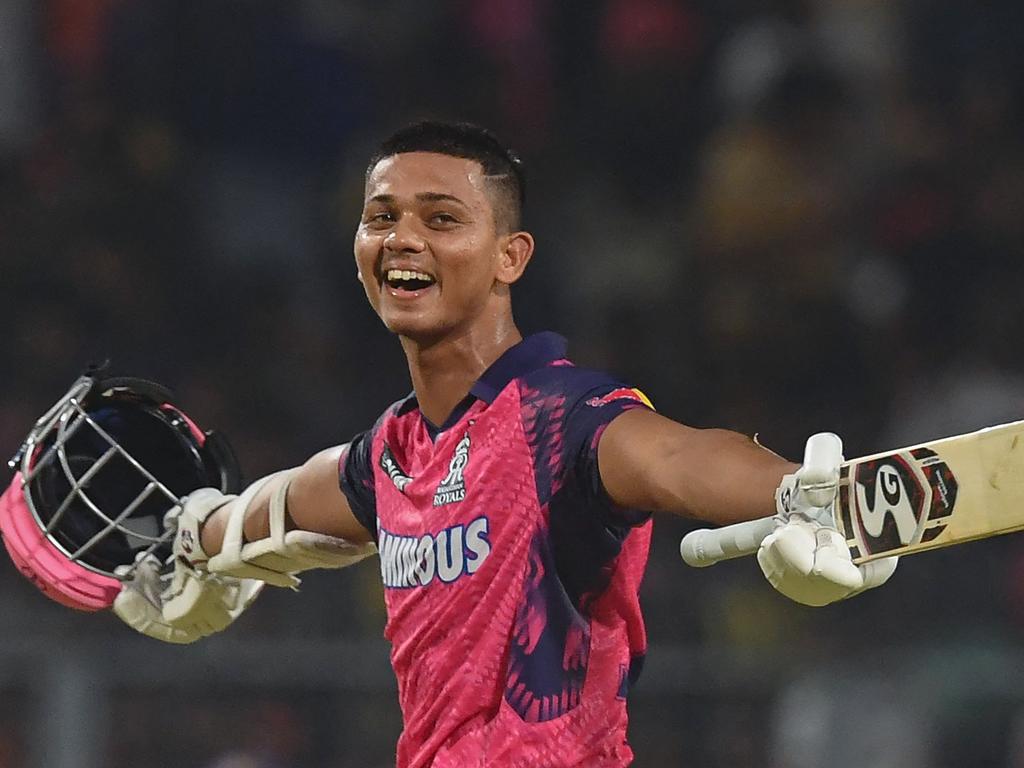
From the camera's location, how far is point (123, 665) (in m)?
5.31

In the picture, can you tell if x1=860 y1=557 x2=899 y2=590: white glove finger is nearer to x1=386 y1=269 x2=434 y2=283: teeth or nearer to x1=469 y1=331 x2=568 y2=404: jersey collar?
x1=469 y1=331 x2=568 y2=404: jersey collar

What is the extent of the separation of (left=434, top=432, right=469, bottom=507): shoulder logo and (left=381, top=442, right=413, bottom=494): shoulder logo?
5.6 inches

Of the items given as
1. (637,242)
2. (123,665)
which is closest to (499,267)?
(123,665)

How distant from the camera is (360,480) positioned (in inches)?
132

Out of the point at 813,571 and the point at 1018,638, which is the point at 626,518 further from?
the point at 1018,638

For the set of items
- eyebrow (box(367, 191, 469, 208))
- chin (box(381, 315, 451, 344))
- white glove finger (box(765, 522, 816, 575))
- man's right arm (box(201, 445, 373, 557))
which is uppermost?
eyebrow (box(367, 191, 469, 208))

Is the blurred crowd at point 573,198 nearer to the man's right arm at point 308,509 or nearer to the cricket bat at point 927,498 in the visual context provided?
the man's right arm at point 308,509

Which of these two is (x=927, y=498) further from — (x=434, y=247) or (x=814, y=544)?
(x=434, y=247)

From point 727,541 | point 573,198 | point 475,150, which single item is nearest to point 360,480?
point 475,150

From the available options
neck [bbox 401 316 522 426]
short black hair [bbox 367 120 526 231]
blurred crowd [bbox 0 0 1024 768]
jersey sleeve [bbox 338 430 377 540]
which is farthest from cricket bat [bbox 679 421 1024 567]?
blurred crowd [bbox 0 0 1024 768]

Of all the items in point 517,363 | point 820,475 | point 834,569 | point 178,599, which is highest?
point 517,363

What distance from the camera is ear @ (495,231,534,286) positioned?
3078 mm

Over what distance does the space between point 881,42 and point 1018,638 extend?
9.72ft

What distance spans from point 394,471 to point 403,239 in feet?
1.35
